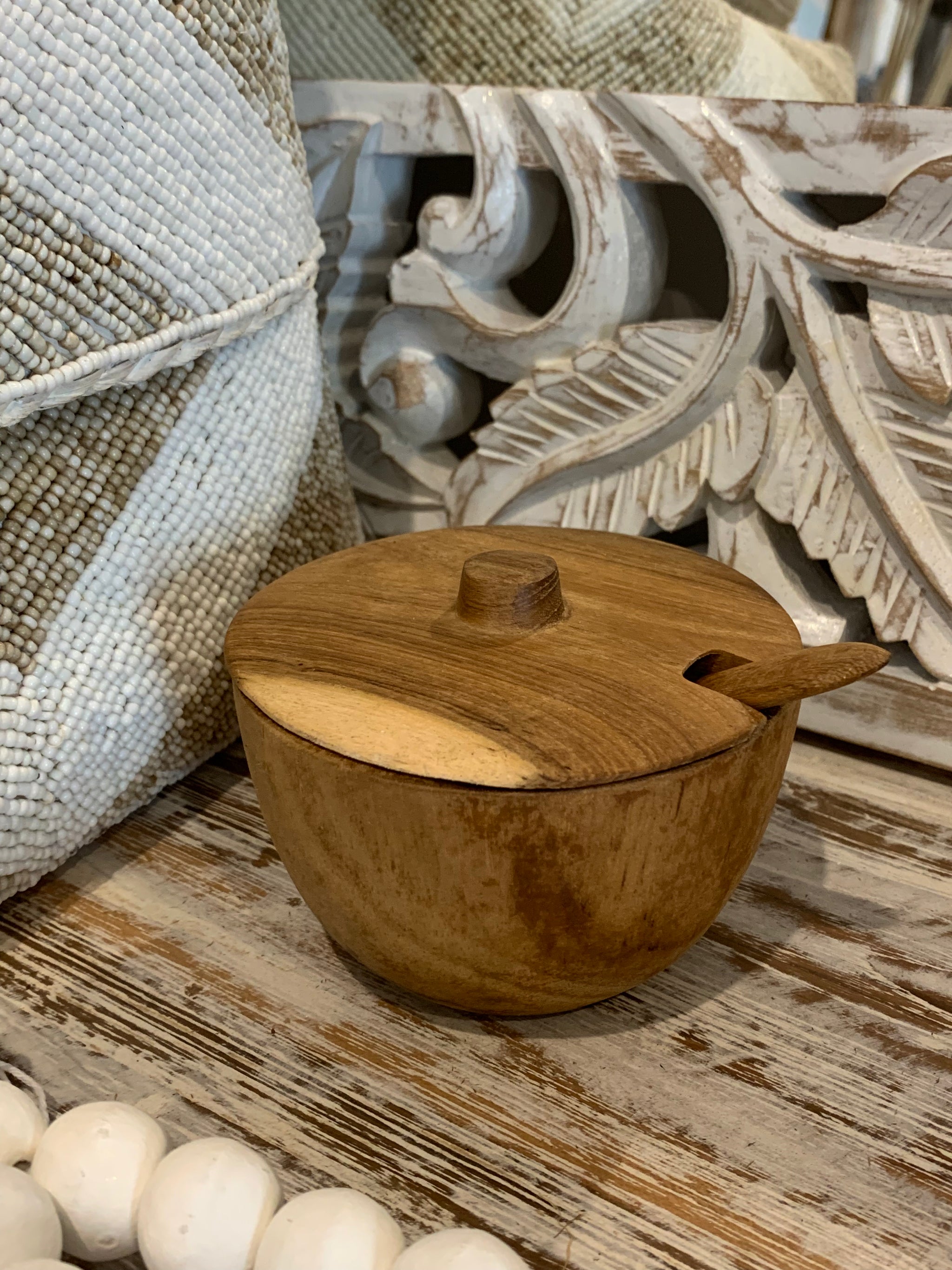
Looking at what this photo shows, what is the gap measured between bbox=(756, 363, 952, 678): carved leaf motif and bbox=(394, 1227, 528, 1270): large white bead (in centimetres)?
47

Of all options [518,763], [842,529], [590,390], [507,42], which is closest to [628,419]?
[590,390]

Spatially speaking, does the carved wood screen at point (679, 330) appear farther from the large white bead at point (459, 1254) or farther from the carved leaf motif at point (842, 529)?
the large white bead at point (459, 1254)

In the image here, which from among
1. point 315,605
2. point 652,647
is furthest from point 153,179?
point 652,647

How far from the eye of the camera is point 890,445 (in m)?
0.67

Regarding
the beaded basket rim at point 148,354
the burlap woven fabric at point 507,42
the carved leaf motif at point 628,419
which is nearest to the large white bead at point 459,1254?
the beaded basket rim at point 148,354

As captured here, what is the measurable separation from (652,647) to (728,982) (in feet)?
0.65

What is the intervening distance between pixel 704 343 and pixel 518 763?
16.8 inches

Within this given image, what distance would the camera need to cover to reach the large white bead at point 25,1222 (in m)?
0.37

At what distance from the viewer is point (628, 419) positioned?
765 millimetres

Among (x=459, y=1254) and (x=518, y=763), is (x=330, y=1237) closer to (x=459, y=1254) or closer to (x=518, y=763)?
(x=459, y=1254)

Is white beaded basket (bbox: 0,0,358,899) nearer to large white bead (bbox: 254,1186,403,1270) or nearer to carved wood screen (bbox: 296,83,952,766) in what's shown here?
carved wood screen (bbox: 296,83,952,766)

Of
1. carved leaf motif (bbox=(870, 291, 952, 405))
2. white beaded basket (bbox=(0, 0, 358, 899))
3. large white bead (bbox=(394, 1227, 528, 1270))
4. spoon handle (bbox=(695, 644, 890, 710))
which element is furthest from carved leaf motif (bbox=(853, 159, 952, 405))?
large white bead (bbox=(394, 1227, 528, 1270))

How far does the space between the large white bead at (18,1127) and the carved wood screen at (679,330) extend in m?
0.54

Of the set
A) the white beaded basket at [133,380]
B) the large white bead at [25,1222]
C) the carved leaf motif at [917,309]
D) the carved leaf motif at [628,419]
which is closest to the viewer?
the large white bead at [25,1222]
